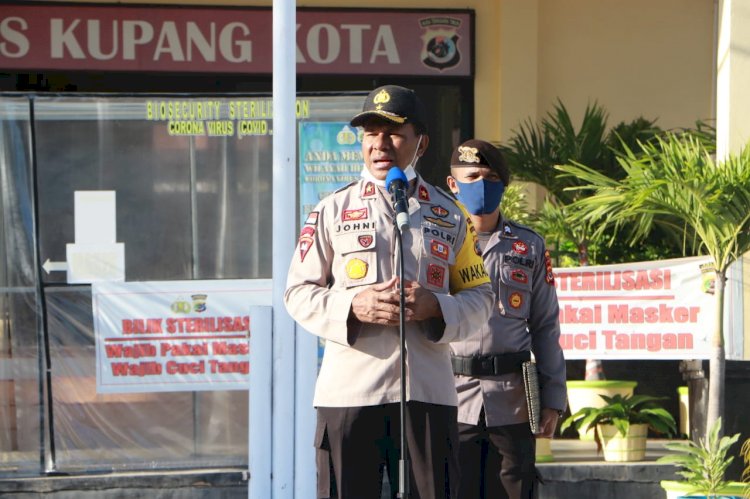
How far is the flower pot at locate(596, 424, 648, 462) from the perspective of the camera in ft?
26.8

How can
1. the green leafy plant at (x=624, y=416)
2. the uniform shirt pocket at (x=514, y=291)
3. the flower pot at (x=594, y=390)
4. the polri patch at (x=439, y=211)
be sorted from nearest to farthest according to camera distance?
the polri patch at (x=439, y=211)
the uniform shirt pocket at (x=514, y=291)
the green leafy plant at (x=624, y=416)
the flower pot at (x=594, y=390)

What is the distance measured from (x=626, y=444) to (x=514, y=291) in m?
3.12

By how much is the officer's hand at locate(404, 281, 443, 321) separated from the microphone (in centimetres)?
16

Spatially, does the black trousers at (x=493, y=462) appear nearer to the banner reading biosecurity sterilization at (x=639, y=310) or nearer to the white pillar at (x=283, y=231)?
the white pillar at (x=283, y=231)

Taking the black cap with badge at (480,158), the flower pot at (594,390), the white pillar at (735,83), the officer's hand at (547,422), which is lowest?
the flower pot at (594,390)

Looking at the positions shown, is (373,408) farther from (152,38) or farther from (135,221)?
(152,38)

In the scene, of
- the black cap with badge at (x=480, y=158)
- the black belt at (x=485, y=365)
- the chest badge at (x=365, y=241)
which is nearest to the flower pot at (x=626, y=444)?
the black belt at (x=485, y=365)

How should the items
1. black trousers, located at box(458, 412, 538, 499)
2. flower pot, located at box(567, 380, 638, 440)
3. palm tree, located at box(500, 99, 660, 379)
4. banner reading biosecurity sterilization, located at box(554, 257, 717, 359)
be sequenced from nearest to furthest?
black trousers, located at box(458, 412, 538, 499) → banner reading biosecurity sterilization, located at box(554, 257, 717, 359) → flower pot, located at box(567, 380, 638, 440) → palm tree, located at box(500, 99, 660, 379)

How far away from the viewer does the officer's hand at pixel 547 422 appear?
5.31 meters

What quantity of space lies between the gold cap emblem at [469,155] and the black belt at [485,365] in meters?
0.79

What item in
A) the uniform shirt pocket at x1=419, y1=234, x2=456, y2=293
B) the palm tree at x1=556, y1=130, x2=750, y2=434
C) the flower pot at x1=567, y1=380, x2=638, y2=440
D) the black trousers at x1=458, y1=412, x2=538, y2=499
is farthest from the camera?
the flower pot at x1=567, y1=380, x2=638, y2=440

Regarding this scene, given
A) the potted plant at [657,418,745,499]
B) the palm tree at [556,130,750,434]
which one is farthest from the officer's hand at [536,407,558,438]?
the palm tree at [556,130,750,434]

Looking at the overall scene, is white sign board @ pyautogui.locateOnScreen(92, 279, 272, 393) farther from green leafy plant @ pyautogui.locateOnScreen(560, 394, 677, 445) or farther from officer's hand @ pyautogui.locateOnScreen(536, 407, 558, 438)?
officer's hand @ pyautogui.locateOnScreen(536, 407, 558, 438)

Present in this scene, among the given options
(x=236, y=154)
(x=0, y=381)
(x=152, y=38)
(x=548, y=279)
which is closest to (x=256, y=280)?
(x=236, y=154)
